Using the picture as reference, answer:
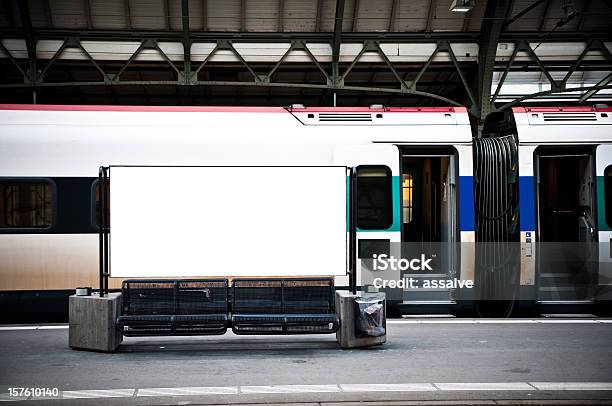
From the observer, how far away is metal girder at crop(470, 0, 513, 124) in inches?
662

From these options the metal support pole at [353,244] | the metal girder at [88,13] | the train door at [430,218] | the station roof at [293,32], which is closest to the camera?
the metal support pole at [353,244]

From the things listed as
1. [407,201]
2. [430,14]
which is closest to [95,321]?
[407,201]

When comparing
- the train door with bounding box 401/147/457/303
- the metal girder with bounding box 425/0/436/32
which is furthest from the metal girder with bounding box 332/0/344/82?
the train door with bounding box 401/147/457/303

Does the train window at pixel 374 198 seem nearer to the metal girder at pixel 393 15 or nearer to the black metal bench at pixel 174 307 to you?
the black metal bench at pixel 174 307

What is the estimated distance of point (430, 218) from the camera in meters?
15.0

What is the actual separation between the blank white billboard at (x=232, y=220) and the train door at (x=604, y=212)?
5452mm

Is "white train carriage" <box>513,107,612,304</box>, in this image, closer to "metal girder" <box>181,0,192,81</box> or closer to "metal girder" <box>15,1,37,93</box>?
"metal girder" <box>181,0,192,81</box>

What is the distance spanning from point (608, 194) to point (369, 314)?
228 inches

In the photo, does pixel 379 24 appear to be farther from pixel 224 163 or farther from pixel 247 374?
pixel 247 374

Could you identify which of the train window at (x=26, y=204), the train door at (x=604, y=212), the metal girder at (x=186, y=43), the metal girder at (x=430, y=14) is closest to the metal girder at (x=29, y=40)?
the metal girder at (x=186, y=43)

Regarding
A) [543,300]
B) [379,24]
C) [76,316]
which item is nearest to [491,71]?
[379,24]

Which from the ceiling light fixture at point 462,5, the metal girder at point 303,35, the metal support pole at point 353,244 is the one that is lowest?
the metal support pole at point 353,244

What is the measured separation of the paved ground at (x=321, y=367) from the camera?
780 cm

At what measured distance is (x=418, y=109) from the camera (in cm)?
1388
